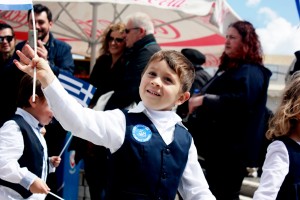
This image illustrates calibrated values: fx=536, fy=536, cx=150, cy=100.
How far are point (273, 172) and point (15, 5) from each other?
57.2 inches

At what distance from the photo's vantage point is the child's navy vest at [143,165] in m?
2.16

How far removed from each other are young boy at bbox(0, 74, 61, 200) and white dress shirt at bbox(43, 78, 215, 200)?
2.75ft

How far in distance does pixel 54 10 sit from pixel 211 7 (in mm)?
3905

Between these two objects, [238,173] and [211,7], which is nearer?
[238,173]

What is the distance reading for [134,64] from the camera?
13.0 ft

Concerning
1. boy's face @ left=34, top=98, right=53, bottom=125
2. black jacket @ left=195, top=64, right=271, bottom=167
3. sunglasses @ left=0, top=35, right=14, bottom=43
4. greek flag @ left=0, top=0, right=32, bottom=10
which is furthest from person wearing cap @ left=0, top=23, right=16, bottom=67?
greek flag @ left=0, top=0, right=32, bottom=10

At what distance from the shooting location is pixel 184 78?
7.68 ft

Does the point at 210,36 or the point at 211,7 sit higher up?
the point at 211,7

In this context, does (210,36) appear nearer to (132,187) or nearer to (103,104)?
(103,104)

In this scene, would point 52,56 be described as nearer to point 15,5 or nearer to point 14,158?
point 14,158

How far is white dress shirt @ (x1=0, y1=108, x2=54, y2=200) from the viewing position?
116 inches

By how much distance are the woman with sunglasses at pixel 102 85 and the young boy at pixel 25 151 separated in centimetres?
82

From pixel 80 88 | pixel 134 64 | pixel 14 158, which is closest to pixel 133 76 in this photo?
pixel 134 64

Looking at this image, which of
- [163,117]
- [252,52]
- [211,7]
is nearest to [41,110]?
[163,117]
